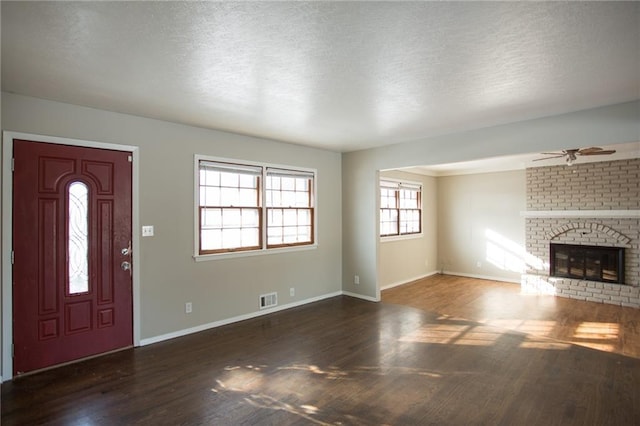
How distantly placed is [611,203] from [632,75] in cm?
418

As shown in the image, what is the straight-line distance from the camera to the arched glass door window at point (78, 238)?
336 centimetres

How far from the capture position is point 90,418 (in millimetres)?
2465

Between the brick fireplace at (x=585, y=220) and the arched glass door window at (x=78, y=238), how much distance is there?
7.17m

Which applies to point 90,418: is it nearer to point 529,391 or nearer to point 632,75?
point 529,391

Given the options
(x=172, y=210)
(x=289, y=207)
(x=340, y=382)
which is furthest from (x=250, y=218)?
(x=340, y=382)

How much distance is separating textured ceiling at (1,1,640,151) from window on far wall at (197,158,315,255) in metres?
1.04

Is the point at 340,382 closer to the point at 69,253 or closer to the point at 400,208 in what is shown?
the point at 69,253

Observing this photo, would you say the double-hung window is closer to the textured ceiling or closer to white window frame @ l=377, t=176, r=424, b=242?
white window frame @ l=377, t=176, r=424, b=242

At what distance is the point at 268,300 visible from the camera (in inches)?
196

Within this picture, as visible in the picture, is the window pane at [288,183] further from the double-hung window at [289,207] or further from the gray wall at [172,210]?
the gray wall at [172,210]

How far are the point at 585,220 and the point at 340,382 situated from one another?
5.77 meters

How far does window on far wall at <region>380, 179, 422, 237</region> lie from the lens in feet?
22.7

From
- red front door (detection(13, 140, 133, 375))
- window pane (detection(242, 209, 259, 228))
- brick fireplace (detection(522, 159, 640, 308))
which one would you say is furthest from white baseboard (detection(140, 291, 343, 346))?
brick fireplace (detection(522, 159, 640, 308))

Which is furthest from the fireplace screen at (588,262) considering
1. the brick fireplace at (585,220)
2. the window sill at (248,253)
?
the window sill at (248,253)
